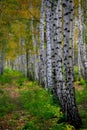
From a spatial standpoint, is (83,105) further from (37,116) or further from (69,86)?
(69,86)

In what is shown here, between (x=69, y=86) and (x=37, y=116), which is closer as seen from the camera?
(x=69, y=86)

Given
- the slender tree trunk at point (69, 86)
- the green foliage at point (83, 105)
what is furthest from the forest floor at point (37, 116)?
the slender tree trunk at point (69, 86)

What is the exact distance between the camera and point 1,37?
108ft

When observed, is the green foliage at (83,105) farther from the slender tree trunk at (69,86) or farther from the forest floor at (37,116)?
the slender tree trunk at (69,86)

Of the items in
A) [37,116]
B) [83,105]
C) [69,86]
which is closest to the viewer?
[69,86]

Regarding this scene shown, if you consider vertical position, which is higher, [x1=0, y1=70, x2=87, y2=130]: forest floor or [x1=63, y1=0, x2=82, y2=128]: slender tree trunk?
[x1=63, y1=0, x2=82, y2=128]: slender tree trunk

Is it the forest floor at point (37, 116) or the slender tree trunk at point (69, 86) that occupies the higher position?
the slender tree trunk at point (69, 86)

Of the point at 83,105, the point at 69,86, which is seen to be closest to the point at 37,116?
the point at 69,86

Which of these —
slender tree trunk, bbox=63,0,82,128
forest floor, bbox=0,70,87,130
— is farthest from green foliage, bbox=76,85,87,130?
slender tree trunk, bbox=63,0,82,128

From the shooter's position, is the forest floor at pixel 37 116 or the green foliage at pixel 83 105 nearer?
the forest floor at pixel 37 116

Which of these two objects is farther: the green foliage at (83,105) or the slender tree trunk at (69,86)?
the green foliage at (83,105)

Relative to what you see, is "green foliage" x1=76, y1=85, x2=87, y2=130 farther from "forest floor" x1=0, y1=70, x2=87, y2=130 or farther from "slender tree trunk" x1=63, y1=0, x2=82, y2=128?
"slender tree trunk" x1=63, y1=0, x2=82, y2=128

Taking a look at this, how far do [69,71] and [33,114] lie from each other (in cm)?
311

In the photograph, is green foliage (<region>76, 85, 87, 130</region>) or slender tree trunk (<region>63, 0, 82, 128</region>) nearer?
slender tree trunk (<region>63, 0, 82, 128</region>)
